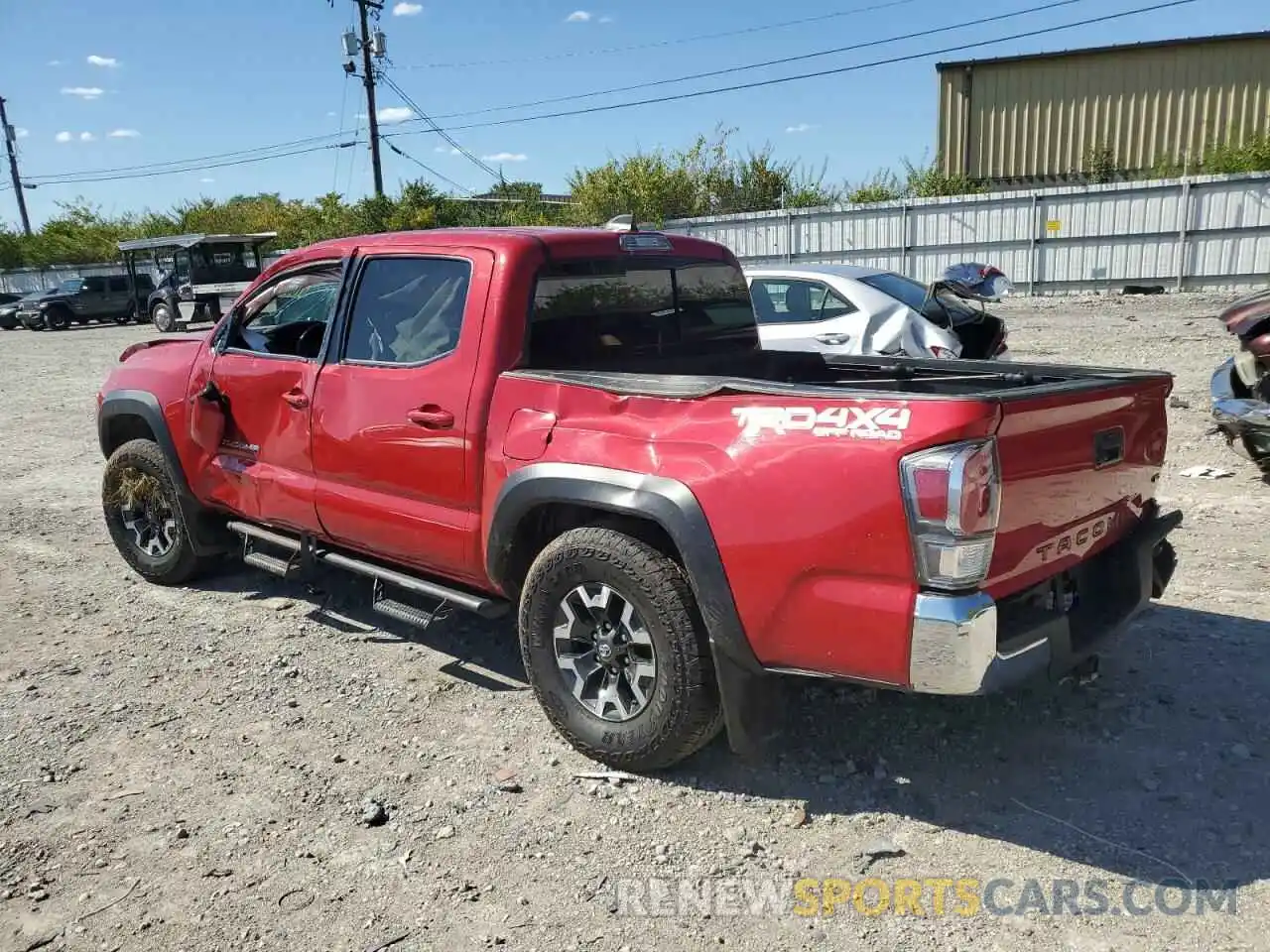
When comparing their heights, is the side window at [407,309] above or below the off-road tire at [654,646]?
above

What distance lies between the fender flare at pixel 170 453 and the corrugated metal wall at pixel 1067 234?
13.9 meters

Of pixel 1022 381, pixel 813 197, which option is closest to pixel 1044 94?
pixel 813 197

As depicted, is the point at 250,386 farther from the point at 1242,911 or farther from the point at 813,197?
the point at 813,197

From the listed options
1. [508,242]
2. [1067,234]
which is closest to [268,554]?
[508,242]

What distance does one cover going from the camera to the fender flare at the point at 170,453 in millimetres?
5234

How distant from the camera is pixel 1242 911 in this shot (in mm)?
2660

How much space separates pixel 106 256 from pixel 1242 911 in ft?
176

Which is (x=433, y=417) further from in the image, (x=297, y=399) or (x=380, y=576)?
(x=297, y=399)

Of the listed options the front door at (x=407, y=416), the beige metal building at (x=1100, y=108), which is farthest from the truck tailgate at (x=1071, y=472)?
the beige metal building at (x=1100, y=108)

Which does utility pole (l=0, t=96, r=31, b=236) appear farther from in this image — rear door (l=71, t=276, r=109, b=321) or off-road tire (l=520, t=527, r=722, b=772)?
off-road tire (l=520, t=527, r=722, b=772)

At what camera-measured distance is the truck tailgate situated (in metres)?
2.80

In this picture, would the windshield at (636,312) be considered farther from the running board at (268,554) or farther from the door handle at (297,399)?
the running board at (268,554)

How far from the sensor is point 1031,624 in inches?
117

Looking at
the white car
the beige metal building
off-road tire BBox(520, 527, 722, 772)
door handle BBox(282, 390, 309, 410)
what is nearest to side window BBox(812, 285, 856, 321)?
the white car
